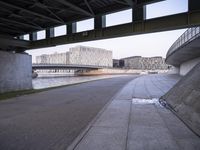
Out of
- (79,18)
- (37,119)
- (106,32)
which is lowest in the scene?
(37,119)

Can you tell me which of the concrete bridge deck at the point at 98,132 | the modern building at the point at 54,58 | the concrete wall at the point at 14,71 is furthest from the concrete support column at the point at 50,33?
the modern building at the point at 54,58

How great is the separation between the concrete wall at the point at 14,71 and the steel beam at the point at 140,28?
6.16 metres

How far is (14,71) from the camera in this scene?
68.9 feet

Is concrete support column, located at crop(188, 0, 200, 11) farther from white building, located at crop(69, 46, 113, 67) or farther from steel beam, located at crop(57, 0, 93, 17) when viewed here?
white building, located at crop(69, 46, 113, 67)

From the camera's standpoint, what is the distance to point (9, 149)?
4.76 meters

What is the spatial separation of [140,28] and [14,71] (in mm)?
15159

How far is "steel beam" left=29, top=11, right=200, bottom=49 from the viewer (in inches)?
455

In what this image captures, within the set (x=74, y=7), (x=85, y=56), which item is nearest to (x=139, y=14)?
(x=74, y=7)

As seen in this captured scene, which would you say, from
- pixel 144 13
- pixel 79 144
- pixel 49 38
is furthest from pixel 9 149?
pixel 49 38

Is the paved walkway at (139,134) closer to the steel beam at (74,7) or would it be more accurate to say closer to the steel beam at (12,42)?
the steel beam at (74,7)

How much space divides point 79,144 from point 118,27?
444 inches

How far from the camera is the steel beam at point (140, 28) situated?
37.9ft

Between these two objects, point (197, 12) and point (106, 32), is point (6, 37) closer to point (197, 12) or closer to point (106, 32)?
point (106, 32)

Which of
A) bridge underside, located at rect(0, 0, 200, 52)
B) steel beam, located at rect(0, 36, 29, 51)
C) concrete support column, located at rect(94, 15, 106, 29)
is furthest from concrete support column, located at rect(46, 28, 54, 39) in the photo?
concrete support column, located at rect(94, 15, 106, 29)
